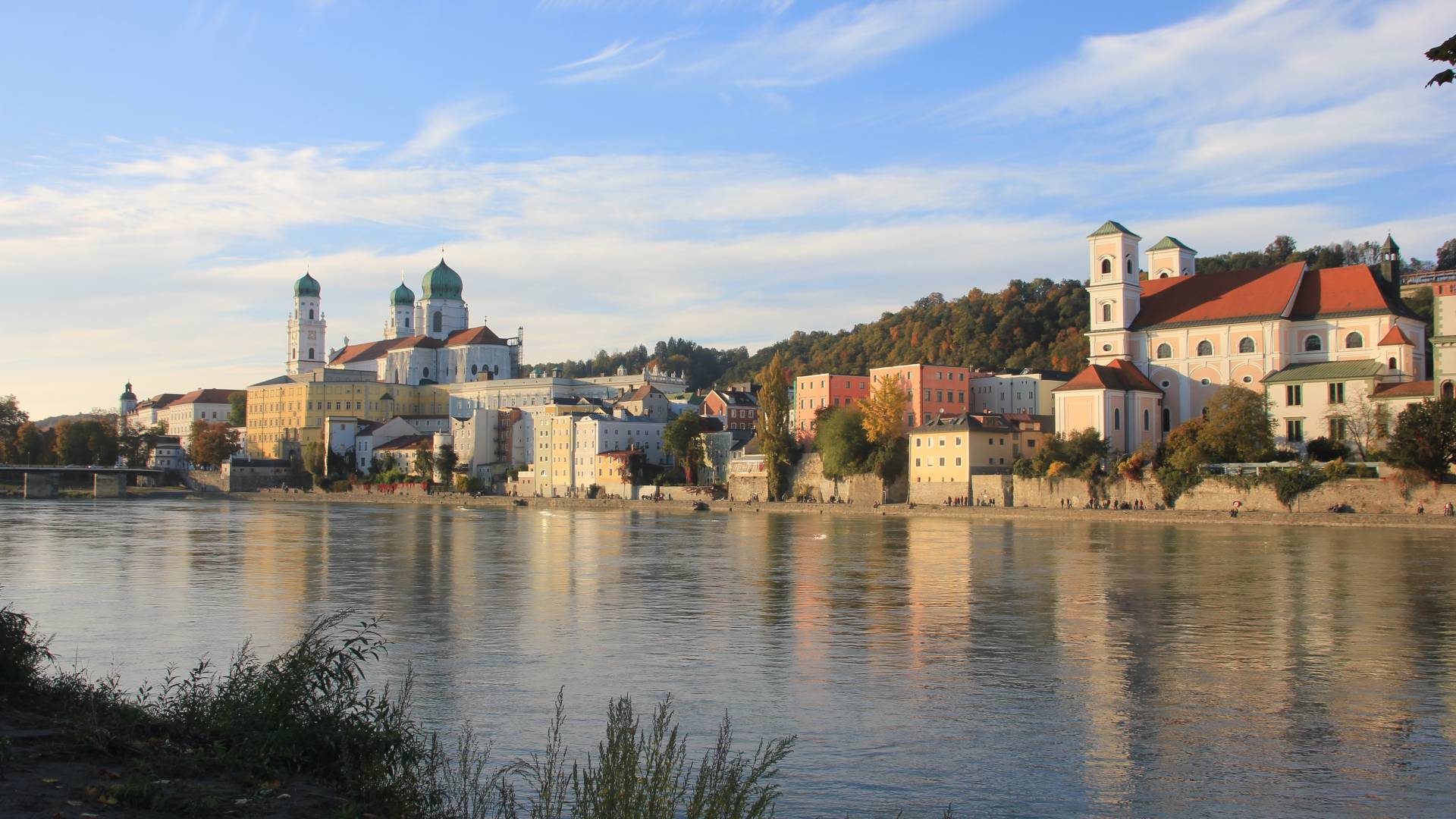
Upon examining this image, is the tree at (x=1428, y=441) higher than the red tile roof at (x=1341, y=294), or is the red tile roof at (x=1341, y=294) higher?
the red tile roof at (x=1341, y=294)

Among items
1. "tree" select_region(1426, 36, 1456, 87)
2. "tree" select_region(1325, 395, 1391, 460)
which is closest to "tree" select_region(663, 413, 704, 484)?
"tree" select_region(1325, 395, 1391, 460)

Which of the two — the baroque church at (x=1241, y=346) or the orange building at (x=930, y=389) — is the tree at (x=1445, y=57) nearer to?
the baroque church at (x=1241, y=346)

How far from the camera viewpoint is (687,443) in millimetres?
78688

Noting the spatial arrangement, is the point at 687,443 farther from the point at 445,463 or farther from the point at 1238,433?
the point at 1238,433

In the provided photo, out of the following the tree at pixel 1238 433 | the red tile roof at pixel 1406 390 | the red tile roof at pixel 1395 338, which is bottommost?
the tree at pixel 1238 433

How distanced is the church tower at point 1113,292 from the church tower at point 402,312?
263 feet

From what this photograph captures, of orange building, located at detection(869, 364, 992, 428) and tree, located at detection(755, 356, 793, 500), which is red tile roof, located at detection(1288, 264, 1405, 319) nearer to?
orange building, located at detection(869, 364, 992, 428)

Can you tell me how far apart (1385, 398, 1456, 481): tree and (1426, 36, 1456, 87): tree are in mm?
41204

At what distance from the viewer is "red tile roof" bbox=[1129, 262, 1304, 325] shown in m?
58.2

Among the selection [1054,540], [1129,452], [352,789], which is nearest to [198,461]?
[1129,452]

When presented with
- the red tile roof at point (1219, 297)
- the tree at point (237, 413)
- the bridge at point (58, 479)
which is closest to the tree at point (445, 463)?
the bridge at point (58, 479)

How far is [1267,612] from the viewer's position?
68.9 ft

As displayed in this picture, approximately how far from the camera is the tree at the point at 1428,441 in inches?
1660

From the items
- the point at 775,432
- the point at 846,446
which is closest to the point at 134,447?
the point at 775,432
